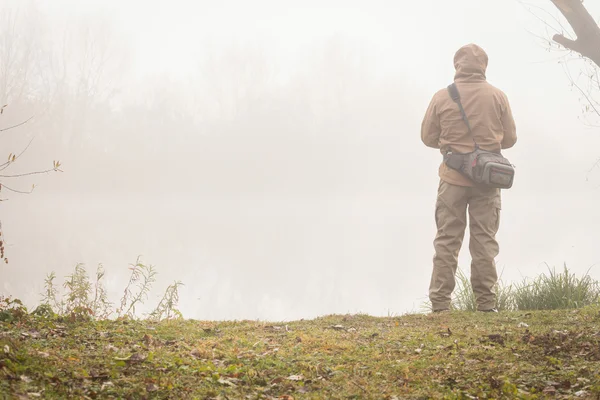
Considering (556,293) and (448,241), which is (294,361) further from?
(556,293)

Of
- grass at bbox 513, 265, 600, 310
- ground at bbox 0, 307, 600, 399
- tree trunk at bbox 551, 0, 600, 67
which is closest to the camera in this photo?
ground at bbox 0, 307, 600, 399

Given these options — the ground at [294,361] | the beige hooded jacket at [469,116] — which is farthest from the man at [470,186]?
the ground at [294,361]

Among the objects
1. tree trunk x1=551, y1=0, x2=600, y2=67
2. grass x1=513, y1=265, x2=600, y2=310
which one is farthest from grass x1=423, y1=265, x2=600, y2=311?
tree trunk x1=551, y1=0, x2=600, y2=67

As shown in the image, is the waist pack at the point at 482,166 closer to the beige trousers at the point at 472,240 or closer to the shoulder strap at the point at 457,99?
the shoulder strap at the point at 457,99

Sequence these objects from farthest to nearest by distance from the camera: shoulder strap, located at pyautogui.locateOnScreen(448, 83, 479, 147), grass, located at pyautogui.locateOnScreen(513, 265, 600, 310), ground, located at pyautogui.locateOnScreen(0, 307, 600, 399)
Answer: grass, located at pyautogui.locateOnScreen(513, 265, 600, 310) → shoulder strap, located at pyautogui.locateOnScreen(448, 83, 479, 147) → ground, located at pyautogui.locateOnScreen(0, 307, 600, 399)

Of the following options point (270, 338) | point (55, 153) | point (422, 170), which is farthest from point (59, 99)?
point (270, 338)

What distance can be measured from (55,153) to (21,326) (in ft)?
117

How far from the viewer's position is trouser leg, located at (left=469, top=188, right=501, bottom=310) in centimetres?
696

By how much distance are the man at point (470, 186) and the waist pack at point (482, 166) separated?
84mm

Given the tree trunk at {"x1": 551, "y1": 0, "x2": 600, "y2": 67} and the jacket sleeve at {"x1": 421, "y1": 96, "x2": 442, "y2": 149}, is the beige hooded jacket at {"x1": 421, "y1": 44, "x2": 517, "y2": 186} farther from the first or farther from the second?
the tree trunk at {"x1": 551, "y1": 0, "x2": 600, "y2": 67}

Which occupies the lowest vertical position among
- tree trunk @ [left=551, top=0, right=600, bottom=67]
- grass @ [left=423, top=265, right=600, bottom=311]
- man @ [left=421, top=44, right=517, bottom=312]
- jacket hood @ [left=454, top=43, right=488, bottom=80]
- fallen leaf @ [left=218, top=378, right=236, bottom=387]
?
fallen leaf @ [left=218, top=378, right=236, bottom=387]

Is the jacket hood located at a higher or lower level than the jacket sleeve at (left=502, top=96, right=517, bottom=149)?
higher

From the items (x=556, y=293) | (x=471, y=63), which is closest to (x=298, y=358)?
(x=471, y=63)

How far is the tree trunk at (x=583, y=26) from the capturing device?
7410mm
